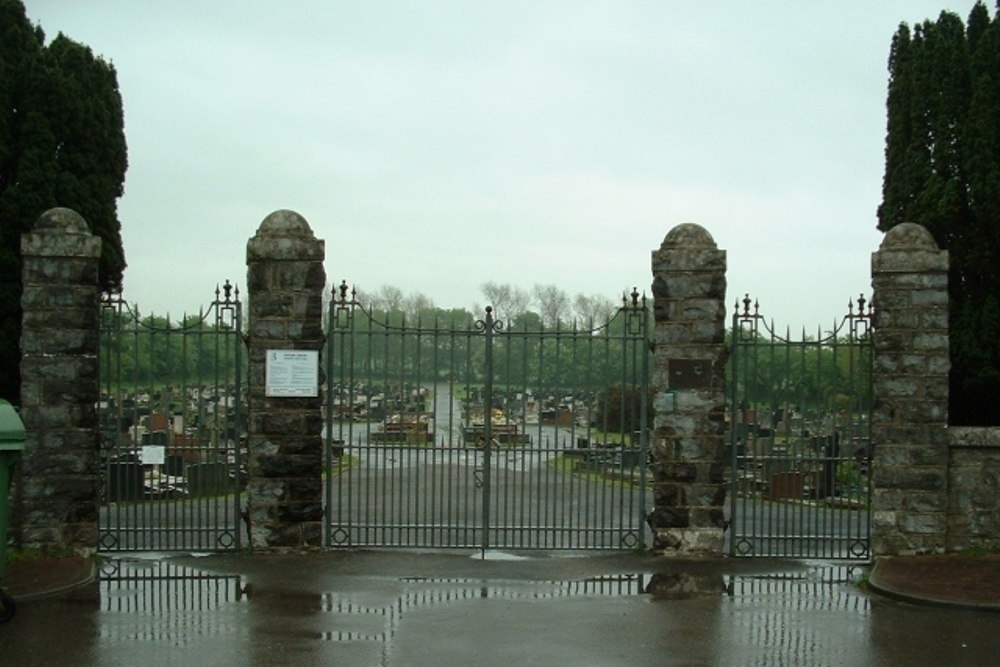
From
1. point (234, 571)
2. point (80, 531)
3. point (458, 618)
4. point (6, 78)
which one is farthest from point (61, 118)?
point (458, 618)

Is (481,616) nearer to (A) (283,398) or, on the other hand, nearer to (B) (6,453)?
(A) (283,398)

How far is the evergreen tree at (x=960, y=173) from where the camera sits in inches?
445

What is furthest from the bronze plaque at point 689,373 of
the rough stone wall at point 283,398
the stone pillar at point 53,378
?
the stone pillar at point 53,378

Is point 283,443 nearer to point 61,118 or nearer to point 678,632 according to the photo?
point 678,632

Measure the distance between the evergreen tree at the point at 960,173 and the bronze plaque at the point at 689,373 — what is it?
276 cm

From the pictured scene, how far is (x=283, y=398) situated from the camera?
412 inches

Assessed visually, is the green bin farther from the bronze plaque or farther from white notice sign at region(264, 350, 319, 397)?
the bronze plaque

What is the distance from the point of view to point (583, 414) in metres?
15.5

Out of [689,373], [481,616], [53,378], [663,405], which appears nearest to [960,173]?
[689,373]

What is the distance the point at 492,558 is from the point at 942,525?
4.13 metres

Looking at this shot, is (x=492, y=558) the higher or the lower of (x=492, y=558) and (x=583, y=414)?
the lower

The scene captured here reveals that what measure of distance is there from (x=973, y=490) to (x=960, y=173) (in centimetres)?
352

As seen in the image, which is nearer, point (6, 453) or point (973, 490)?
point (6, 453)

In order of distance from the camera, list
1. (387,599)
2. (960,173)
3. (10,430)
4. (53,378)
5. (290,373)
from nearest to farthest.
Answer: (10,430)
(387,599)
(53,378)
(290,373)
(960,173)
